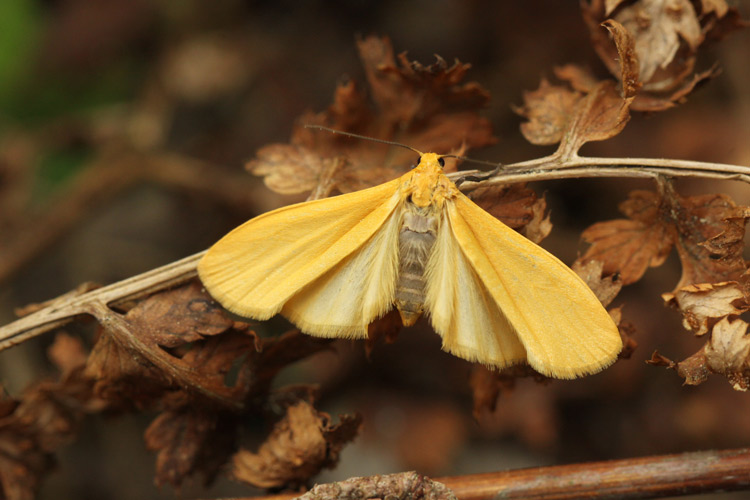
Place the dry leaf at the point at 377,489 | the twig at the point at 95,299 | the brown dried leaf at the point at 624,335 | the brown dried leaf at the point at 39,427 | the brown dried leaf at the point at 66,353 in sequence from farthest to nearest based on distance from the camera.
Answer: the brown dried leaf at the point at 66,353 < the brown dried leaf at the point at 39,427 < the twig at the point at 95,299 < the brown dried leaf at the point at 624,335 < the dry leaf at the point at 377,489

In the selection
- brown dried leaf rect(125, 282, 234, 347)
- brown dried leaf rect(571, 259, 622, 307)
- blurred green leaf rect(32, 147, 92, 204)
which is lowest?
brown dried leaf rect(571, 259, 622, 307)

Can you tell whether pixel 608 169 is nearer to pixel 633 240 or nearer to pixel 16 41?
pixel 633 240

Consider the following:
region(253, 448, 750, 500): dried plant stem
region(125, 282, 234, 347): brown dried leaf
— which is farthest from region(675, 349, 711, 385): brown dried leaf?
region(125, 282, 234, 347): brown dried leaf

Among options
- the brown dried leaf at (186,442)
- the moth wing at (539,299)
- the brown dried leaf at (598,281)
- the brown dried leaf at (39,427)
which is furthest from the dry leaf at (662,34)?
the brown dried leaf at (39,427)

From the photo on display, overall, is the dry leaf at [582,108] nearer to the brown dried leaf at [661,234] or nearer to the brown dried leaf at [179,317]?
the brown dried leaf at [661,234]

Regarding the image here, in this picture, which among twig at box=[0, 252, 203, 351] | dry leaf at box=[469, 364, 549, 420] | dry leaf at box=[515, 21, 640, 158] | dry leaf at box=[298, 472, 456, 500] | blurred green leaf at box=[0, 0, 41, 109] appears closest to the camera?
dry leaf at box=[298, 472, 456, 500]

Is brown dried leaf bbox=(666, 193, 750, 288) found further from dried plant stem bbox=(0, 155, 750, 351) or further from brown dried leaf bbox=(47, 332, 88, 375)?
brown dried leaf bbox=(47, 332, 88, 375)
